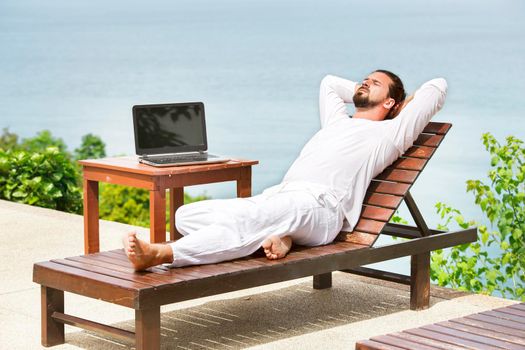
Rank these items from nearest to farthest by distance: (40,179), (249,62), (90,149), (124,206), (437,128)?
(437,128) → (40,179) → (124,206) → (90,149) → (249,62)

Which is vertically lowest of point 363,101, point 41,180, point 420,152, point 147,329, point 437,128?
point 147,329

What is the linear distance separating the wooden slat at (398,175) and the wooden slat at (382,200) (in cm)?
11

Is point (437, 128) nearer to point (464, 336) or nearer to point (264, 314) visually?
point (264, 314)

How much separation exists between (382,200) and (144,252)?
144 cm

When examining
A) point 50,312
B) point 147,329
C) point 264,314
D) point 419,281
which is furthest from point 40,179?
point 147,329

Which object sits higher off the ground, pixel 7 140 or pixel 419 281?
pixel 7 140

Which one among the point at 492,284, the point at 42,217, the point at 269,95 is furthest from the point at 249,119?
the point at 492,284

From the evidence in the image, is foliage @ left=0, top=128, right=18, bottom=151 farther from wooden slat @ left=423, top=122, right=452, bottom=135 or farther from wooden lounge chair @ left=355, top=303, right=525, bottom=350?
wooden lounge chair @ left=355, top=303, right=525, bottom=350

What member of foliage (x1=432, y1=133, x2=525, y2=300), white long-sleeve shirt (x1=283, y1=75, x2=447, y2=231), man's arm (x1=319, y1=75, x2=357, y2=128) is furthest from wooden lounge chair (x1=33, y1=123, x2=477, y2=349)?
foliage (x1=432, y1=133, x2=525, y2=300)

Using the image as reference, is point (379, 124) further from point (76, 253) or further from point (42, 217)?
point (42, 217)

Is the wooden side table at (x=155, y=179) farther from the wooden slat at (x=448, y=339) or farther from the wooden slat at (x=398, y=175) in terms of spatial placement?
the wooden slat at (x=448, y=339)

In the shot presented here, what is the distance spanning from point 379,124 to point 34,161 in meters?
3.85

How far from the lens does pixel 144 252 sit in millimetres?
3971

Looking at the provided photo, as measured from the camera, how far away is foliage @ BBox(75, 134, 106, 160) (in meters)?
14.6
